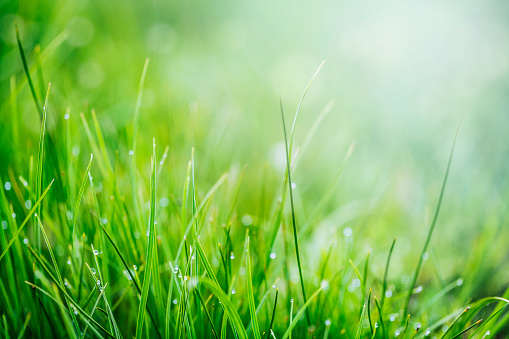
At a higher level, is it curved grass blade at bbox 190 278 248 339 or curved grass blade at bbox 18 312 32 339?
curved grass blade at bbox 190 278 248 339

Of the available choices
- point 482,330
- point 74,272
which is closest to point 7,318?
point 74,272

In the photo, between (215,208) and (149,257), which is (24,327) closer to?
(149,257)

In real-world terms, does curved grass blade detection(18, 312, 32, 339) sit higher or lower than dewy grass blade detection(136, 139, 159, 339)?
lower

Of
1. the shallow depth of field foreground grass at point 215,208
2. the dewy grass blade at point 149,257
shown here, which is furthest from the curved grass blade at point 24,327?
the dewy grass blade at point 149,257

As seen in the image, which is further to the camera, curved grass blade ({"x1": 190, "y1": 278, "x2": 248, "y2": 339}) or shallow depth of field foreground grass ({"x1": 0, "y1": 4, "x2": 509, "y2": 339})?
shallow depth of field foreground grass ({"x1": 0, "y1": 4, "x2": 509, "y2": 339})

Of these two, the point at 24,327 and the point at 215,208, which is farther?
the point at 215,208

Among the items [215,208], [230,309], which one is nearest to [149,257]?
[230,309]

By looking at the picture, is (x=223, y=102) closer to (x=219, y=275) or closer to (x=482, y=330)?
(x=219, y=275)

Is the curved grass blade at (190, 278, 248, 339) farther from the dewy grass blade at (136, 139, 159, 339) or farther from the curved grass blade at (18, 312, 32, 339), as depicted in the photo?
the curved grass blade at (18, 312, 32, 339)

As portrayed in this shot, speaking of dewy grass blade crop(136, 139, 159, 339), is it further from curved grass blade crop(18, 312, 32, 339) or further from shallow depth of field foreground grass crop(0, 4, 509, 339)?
curved grass blade crop(18, 312, 32, 339)

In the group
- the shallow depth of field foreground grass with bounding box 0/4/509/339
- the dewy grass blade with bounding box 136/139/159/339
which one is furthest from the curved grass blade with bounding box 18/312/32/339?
the dewy grass blade with bounding box 136/139/159/339
